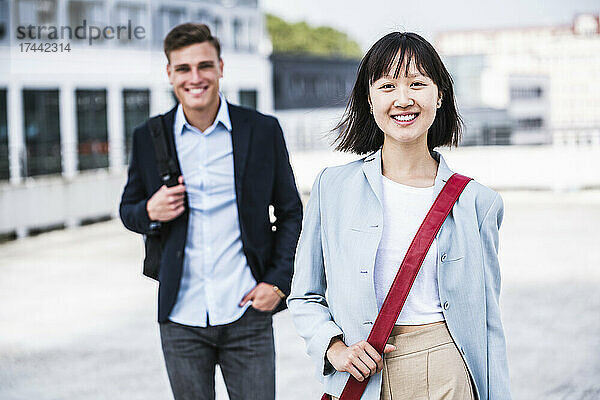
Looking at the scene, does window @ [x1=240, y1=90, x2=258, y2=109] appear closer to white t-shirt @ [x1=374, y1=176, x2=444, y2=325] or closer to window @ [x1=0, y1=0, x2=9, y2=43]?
window @ [x1=0, y1=0, x2=9, y2=43]

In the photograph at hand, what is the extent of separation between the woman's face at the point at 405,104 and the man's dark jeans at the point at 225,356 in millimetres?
1401

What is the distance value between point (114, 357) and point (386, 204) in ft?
18.0

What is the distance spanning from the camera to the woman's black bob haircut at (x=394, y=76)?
2.13 m

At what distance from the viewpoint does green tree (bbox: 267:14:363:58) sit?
9650cm

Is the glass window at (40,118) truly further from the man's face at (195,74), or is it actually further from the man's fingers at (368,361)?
the man's fingers at (368,361)

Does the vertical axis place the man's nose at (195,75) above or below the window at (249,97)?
above

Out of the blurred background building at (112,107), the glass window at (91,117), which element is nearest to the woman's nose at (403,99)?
the blurred background building at (112,107)

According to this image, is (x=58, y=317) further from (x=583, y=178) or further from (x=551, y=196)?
(x=583, y=178)

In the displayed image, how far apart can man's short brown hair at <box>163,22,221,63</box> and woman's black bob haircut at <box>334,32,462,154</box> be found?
985 mm

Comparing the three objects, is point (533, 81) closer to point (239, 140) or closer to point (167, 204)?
point (239, 140)

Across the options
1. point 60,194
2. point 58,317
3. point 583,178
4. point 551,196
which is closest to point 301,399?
point 58,317

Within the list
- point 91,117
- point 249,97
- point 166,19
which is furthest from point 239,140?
point 249,97

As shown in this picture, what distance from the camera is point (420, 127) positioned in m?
2.15

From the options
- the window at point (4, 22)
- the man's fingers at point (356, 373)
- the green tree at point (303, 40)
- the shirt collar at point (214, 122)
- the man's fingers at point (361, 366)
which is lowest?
the man's fingers at point (356, 373)
